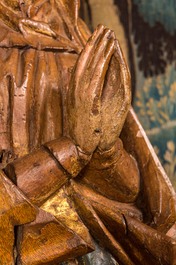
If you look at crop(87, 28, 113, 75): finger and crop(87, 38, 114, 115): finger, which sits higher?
crop(87, 28, 113, 75): finger

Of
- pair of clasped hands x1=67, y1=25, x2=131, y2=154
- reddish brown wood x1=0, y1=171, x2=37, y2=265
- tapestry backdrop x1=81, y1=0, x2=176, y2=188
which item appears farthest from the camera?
tapestry backdrop x1=81, y1=0, x2=176, y2=188

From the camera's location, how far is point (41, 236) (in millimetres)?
1099

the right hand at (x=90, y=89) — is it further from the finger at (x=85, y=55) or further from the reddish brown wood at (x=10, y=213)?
the reddish brown wood at (x=10, y=213)

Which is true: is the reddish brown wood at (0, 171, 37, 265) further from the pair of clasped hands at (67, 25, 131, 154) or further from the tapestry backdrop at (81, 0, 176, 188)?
the tapestry backdrop at (81, 0, 176, 188)

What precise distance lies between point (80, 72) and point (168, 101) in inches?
34.6

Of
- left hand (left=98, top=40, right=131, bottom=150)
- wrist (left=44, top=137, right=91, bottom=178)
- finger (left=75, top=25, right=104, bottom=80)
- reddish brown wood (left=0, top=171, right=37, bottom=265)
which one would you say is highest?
finger (left=75, top=25, right=104, bottom=80)

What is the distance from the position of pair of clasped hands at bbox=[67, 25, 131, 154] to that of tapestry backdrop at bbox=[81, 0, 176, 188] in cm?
82

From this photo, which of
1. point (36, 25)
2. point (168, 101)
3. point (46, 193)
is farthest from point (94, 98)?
point (168, 101)

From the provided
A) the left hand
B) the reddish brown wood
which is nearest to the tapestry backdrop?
the left hand

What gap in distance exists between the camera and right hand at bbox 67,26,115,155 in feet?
3.73

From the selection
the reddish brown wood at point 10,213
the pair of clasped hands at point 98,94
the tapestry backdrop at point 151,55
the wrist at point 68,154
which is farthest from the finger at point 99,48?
the tapestry backdrop at point 151,55

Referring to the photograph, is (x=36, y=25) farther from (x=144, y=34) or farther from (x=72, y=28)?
(x=144, y=34)

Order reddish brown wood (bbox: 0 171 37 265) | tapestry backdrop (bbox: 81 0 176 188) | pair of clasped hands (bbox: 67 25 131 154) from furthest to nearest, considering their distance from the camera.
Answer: tapestry backdrop (bbox: 81 0 176 188) < pair of clasped hands (bbox: 67 25 131 154) < reddish brown wood (bbox: 0 171 37 265)

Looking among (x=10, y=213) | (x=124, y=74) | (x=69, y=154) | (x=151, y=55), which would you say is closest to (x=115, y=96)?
(x=124, y=74)
